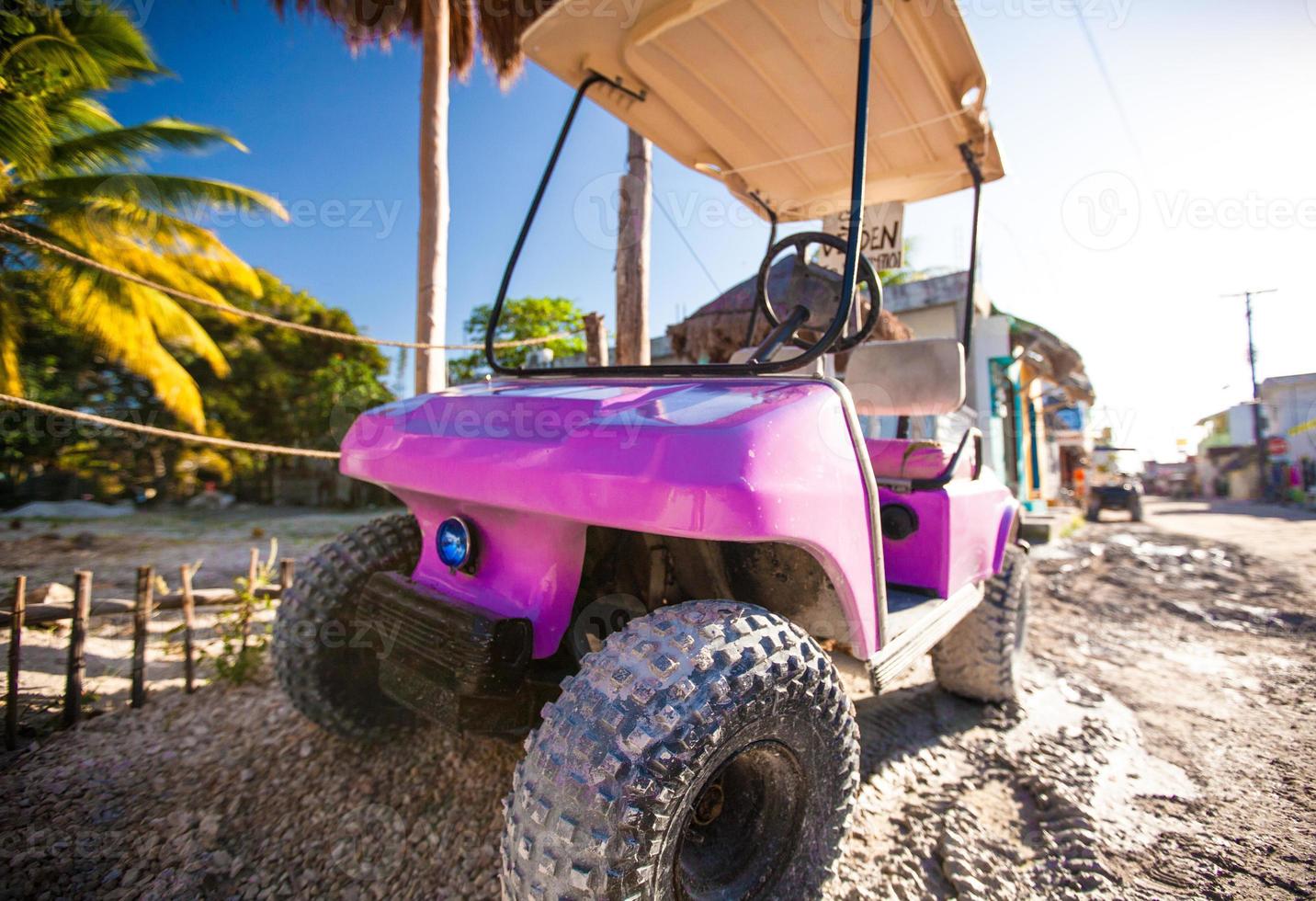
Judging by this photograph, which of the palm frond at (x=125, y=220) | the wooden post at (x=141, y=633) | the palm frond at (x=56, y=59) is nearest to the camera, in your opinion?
the wooden post at (x=141, y=633)

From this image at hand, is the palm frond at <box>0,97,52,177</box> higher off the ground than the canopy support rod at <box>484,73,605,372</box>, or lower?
higher

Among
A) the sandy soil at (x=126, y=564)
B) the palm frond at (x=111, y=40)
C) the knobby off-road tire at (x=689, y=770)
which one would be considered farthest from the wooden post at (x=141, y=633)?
the palm frond at (x=111, y=40)

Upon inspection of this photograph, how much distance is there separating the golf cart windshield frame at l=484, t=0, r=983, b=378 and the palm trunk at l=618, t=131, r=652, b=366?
185 centimetres

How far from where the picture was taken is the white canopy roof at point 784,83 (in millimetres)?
2004

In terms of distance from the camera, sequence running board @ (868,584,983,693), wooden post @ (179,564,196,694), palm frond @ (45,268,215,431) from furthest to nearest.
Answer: palm frond @ (45,268,215,431), wooden post @ (179,564,196,694), running board @ (868,584,983,693)

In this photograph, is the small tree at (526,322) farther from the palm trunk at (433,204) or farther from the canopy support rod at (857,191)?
the canopy support rod at (857,191)

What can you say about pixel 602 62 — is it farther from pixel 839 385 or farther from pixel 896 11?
pixel 839 385

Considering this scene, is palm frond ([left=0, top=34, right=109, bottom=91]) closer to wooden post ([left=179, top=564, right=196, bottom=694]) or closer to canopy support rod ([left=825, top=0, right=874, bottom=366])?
wooden post ([left=179, top=564, right=196, bottom=694])

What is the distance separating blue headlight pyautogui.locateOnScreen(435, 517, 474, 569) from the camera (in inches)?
58.9

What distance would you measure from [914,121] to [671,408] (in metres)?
2.15

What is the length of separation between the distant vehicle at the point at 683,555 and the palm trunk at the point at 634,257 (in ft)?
5.49

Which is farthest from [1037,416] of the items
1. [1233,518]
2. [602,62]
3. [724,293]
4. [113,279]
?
[113,279]

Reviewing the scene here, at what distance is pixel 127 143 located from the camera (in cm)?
775

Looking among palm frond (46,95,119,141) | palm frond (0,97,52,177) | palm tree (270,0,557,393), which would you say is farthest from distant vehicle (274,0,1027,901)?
palm frond (46,95,119,141)
